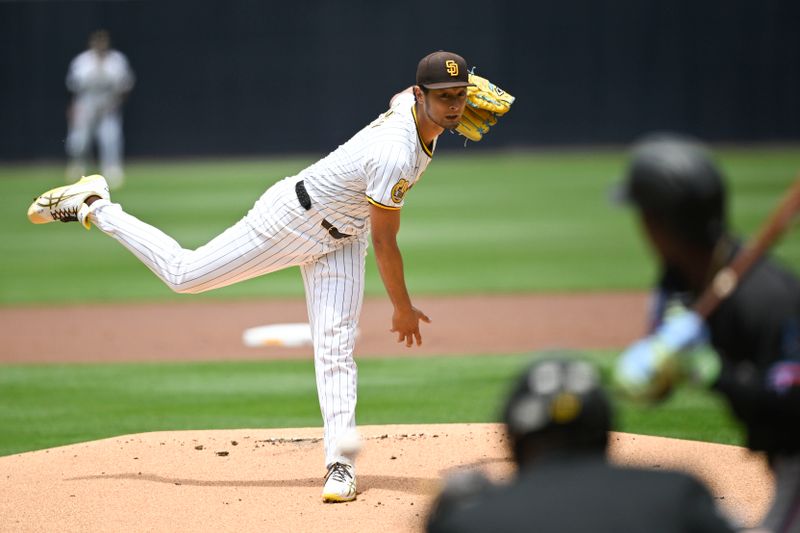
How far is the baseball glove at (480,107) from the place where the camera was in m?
5.52

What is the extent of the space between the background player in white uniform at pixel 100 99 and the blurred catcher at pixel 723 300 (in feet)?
65.2

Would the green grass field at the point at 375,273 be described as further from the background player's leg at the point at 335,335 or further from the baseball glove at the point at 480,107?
the baseball glove at the point at 480,107

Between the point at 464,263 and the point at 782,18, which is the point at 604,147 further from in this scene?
the point at 464,263

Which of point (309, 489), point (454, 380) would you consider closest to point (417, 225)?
point (454, 380)

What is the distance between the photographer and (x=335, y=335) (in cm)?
534

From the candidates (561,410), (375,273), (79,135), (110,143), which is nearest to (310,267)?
(561,410)

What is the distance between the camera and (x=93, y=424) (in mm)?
7312

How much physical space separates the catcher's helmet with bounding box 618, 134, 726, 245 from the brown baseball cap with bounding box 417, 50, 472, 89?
2360mm

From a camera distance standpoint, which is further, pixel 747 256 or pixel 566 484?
pixel 747 256

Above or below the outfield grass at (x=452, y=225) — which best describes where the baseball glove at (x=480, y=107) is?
below

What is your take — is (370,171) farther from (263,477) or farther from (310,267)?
(263,477)

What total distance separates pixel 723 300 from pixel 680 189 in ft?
0.91

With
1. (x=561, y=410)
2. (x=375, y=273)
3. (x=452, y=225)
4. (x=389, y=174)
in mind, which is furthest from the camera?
(x=452, y=225)

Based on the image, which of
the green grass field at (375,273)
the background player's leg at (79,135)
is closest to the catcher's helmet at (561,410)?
the green grass field at (375,273)
